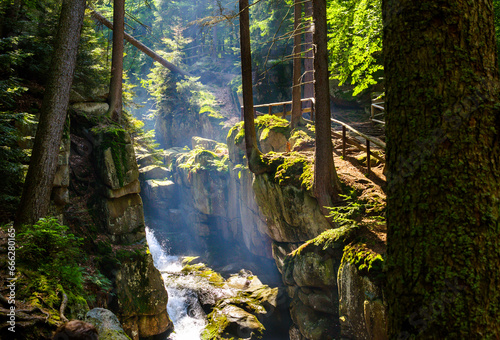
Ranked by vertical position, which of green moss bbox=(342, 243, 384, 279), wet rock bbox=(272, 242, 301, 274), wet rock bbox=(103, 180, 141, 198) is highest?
wet rock bbox=(103, 180, 141, 198)

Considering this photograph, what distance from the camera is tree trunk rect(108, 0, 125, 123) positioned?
462 inches

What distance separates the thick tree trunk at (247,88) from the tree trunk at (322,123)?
2.73 m

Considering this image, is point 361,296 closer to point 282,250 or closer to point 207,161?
point 282,250

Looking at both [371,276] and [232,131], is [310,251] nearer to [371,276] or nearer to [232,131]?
[371,276]

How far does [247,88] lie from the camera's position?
10.6 meters

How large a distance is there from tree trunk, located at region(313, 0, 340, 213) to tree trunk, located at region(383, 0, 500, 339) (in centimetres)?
612

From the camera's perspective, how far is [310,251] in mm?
8055

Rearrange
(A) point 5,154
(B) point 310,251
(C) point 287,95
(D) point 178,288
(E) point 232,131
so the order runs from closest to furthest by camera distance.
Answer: (A) point 5,154, (B) point 310,251, (D) point 178,288, (E) point 232,131, (C) point 287,95

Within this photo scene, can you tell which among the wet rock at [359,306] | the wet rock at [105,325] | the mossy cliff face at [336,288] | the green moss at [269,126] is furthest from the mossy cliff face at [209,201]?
the wet rock at [105,325]

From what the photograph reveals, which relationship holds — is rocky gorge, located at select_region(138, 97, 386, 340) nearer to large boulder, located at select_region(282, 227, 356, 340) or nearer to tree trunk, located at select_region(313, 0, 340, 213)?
large boulder, located at select_region(282, 227, 356, 340)

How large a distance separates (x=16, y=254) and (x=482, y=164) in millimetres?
5546

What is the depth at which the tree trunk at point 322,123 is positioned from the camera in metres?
8.14

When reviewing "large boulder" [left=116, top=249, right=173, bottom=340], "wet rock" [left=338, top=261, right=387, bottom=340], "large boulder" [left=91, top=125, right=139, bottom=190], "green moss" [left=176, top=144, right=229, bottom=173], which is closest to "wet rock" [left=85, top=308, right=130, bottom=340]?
"wet rock" [left=338, top=261, right=387, bottom=340]

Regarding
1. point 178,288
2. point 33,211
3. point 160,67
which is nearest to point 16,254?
point 33,211
